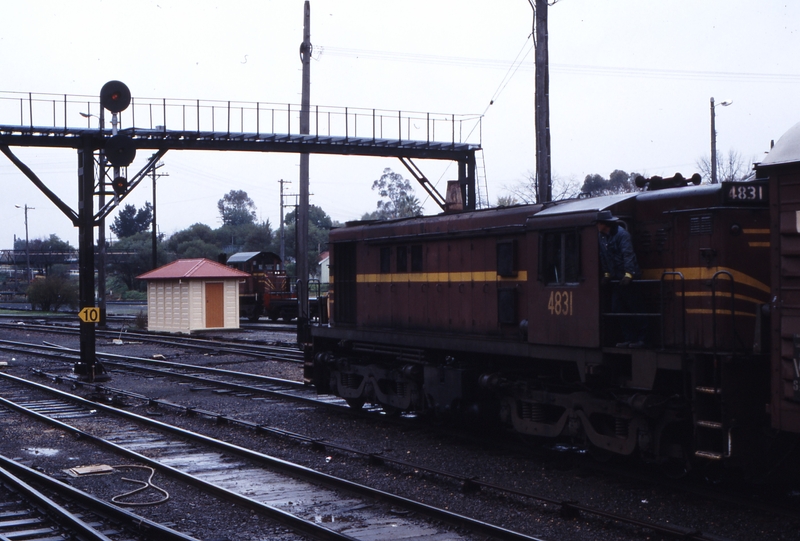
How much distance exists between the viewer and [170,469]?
31.4ft

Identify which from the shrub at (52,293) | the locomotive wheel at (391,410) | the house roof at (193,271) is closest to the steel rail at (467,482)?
the locomotive wheel at (391,410)

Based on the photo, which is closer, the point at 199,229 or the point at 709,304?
the point at 709,304

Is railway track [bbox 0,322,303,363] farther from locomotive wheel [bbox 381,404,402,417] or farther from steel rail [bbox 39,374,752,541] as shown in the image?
steel rail [bbox 39,374,752,541]

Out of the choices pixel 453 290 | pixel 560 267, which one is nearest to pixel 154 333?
pixel 453 290

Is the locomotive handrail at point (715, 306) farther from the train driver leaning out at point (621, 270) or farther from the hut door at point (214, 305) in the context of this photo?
the hut door at point (214, 305)

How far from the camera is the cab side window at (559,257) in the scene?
30.5ft

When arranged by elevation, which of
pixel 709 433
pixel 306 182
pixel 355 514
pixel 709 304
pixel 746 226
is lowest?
pixel 355 514

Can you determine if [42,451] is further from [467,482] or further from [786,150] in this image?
[786,150]

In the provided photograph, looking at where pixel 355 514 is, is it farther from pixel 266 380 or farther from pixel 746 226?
pixel 266 380

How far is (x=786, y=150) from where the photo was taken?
22.6 ft

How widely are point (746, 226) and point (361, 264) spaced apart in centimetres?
727

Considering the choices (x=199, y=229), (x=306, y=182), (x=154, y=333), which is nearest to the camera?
(x=306, y=182)

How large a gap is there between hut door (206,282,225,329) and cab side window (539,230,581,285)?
1058 inches

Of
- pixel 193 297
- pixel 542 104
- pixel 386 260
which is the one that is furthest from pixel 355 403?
pixel 193 297
